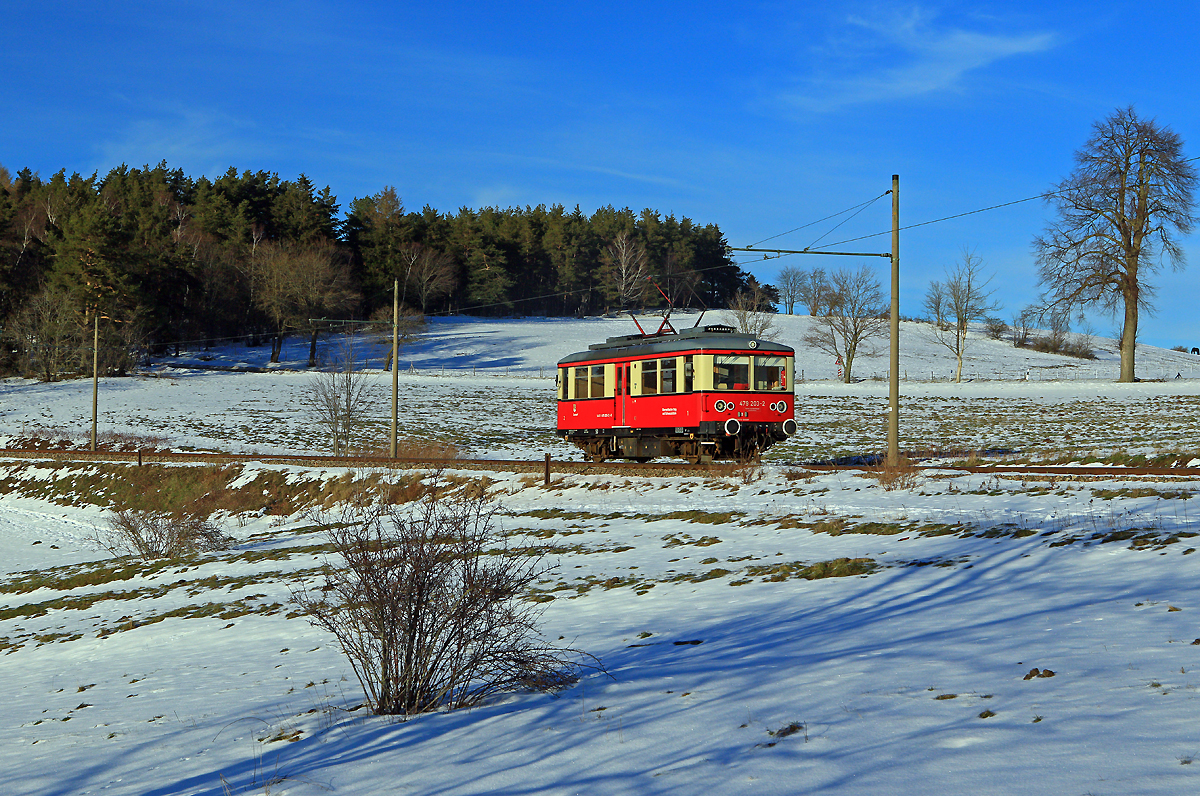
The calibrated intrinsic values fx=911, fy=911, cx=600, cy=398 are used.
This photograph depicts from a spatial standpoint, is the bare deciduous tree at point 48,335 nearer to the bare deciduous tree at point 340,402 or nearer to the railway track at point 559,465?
the bare deciduous tree at point 340,402

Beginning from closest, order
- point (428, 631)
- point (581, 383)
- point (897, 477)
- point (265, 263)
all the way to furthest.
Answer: point (428, 631) < point (897, 477) < point (581, 383) < point (265, 263)

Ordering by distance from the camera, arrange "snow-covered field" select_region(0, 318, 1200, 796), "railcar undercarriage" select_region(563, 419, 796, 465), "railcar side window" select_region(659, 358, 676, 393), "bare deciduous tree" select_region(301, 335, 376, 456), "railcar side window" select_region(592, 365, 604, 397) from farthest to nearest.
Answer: "bare deciduous tree" select_region(301, 335, 376, 456)
"railcar side window" select_region(592, 365, 604, 397)
"railcar side window" select_region(659, 358, 676, 393)
"railcar undercarriage" select_region(563, 419, 796, 465)
"snow-covered field" select_region(0, 318, 1200, 796)

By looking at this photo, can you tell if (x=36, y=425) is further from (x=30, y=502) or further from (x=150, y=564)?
(x=150, y=564)

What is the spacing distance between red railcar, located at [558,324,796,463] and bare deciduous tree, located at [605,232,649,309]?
88068 mm

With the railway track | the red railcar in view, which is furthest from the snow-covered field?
the red railcar

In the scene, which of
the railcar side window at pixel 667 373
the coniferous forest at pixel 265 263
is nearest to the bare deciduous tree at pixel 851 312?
the coniferous forest at pixel 265 263

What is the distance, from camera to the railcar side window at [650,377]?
82.0ft

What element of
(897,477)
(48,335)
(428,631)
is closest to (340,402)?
(48,335)

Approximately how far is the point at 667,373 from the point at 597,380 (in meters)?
3.40

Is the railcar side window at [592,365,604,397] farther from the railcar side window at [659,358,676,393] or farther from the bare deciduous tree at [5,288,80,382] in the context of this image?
the bare deciduous tree at [5,288,80,382]

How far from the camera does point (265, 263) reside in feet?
263

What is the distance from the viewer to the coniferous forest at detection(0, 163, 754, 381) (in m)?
65.2

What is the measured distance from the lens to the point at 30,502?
33.9 m

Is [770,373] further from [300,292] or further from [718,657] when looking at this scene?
[300,292]
